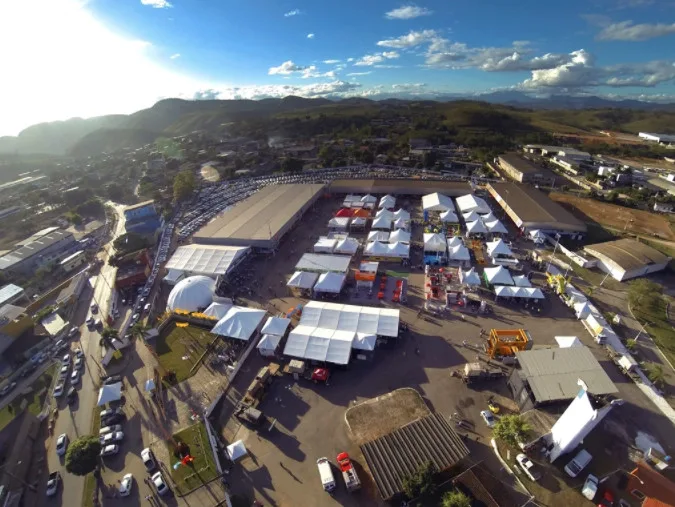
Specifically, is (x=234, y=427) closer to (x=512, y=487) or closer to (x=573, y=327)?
(x=512, y=487)

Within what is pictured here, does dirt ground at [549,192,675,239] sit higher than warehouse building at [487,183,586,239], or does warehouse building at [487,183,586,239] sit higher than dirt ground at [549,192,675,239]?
warehouse building at [487,183,586,239]

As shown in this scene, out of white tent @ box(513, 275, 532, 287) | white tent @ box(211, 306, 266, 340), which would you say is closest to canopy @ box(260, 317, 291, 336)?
white tent @ box(211, 306, 266, 340)

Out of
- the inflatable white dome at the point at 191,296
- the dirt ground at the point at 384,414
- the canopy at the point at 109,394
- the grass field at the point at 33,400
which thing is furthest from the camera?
the inflatable white dome at the point at 191,296

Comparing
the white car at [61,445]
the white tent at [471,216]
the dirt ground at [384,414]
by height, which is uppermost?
the white tent at [471,216]

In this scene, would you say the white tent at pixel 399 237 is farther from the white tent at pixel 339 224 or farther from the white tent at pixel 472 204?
the white tent at pixel 472 204

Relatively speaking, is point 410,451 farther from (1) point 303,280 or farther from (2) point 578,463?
(1) point 303,280

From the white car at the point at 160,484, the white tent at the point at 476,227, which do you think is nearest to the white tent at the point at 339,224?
the white tent at the point at 476,227

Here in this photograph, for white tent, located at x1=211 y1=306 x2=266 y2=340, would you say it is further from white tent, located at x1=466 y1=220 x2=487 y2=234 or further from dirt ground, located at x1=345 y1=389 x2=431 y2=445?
white tent, located at x1=466 y1=220 x2=487 y2=234
